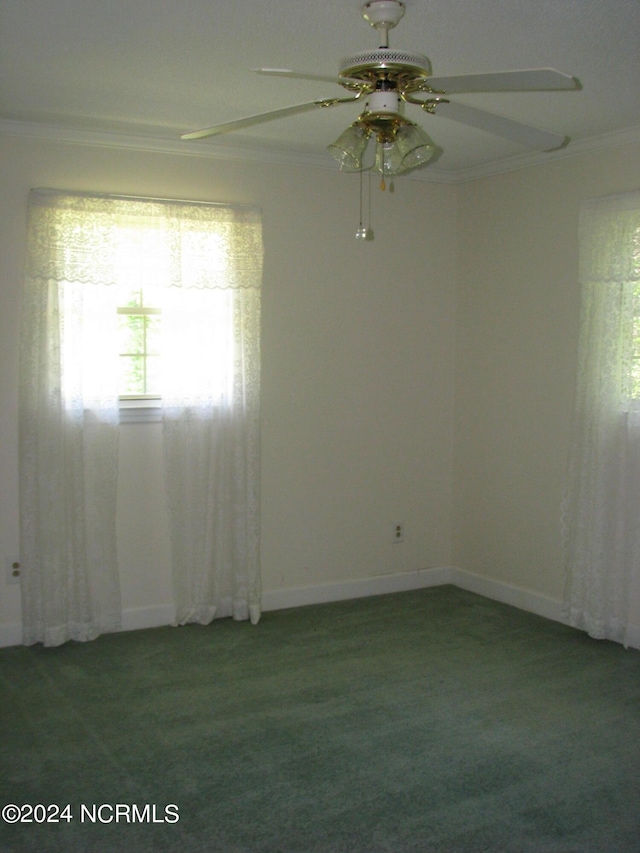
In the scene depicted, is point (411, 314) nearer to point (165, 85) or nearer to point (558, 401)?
Result: point (558, 401)

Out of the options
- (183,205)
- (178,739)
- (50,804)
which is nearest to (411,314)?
(183,205)

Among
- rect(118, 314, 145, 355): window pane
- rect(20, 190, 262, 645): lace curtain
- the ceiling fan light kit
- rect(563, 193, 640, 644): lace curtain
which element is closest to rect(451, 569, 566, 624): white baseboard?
rect(563, 193, 640, 644): lace curtain

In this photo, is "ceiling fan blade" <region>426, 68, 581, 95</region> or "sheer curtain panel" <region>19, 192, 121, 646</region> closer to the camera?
"ceiling fan blade" <region>426, 68, 581, 95</region>

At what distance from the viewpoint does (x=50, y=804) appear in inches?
108

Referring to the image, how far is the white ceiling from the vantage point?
104 inches

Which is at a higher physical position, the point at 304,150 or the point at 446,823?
the point at 304,150

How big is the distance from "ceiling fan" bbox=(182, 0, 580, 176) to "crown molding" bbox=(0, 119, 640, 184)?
5.64ft

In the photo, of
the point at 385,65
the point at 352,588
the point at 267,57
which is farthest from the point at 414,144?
the point at 352,588

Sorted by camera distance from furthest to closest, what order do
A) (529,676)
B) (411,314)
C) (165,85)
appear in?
1. (411,314)
2. (529,676)
3. (165,85)

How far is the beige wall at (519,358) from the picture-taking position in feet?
14.9

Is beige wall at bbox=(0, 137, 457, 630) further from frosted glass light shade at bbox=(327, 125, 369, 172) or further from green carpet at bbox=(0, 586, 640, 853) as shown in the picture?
frosted glass light shade at bbox=(327, 125, 369, 172)

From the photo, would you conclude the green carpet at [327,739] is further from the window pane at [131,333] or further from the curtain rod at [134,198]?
the curtain rod at [134,198]

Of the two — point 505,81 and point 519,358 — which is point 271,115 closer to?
point 505,81

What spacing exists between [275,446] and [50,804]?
96.2 inches
